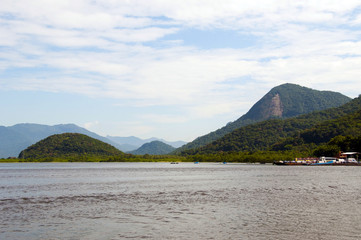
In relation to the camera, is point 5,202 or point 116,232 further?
point 5,202

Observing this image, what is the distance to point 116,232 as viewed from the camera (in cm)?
3919

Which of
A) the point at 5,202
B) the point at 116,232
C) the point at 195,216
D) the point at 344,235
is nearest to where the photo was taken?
the point at 344,235

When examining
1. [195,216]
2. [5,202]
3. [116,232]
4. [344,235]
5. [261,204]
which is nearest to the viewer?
[344,235]

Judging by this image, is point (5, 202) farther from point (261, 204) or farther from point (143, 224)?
point (261, 204)

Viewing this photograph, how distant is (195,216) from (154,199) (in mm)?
20297

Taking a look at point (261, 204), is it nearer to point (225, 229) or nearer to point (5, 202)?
point (225, 229)

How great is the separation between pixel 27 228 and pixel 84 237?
8815mm

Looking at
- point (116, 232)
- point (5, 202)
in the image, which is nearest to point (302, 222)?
point (116, 232)

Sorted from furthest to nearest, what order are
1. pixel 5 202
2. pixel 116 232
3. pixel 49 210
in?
1. pixel 5 202
2. pixel 49 210
3. pixel 116 232

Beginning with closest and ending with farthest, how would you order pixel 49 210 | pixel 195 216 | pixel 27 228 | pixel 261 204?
pixel 27 228 < pixel 195 216 < pixel 49 210 < pixel 261 204

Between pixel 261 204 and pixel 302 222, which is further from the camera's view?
pixel 261 204

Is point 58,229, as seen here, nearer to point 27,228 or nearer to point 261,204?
point 27,228

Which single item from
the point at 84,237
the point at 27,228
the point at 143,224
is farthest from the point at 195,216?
the point at 27,228

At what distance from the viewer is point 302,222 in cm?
4359
